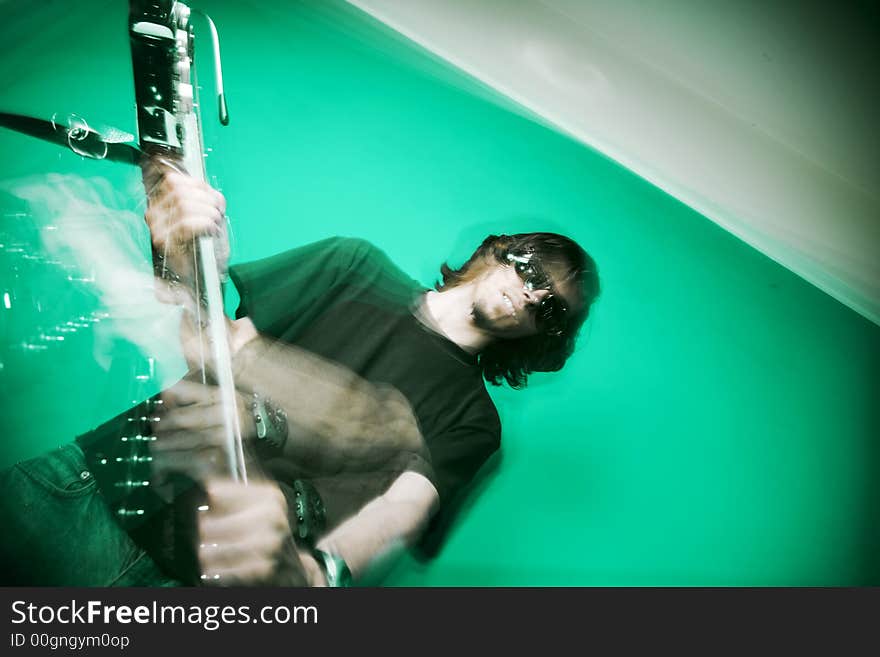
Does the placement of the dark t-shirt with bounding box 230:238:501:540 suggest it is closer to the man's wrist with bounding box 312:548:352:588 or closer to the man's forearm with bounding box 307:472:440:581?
the man's forearm with bounding box 307:472:440:581

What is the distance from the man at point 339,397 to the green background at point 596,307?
0.04 m

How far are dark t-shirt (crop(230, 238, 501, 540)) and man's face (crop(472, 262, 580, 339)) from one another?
6cm

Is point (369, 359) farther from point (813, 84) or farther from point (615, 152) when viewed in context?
point (813, 84)

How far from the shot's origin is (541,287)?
884 mm

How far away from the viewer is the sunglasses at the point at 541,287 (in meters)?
0.87

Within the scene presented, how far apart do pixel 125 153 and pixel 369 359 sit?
448 mm

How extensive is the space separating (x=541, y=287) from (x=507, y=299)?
5 cm

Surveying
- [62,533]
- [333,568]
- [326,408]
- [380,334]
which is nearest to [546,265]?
[380,334]

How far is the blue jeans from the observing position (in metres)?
0.74

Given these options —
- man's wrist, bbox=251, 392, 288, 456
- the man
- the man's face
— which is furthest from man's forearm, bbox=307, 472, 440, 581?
the man's face

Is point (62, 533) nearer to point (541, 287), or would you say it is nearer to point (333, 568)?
point (333, 568)

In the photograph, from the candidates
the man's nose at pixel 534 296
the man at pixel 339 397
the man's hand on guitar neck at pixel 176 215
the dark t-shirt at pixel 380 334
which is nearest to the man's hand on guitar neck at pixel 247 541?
the man at pixel 339 397

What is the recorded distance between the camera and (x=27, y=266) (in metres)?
0.80

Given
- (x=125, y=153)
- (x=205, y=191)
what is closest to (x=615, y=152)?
(x=205, y=191)
